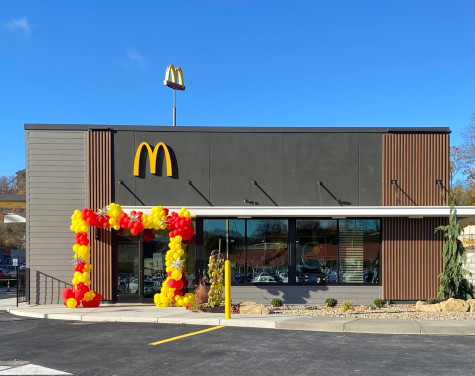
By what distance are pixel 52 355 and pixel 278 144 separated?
37.5 ft

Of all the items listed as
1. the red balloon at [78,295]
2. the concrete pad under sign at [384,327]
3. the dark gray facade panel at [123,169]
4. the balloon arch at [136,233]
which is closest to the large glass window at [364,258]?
the balloon arch at [136,233]

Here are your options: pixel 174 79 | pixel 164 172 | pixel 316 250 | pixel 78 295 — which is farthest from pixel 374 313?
pixel 174 79

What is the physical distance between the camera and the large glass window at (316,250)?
18656 millimetres

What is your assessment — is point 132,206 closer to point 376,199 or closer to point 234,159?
point 234,159

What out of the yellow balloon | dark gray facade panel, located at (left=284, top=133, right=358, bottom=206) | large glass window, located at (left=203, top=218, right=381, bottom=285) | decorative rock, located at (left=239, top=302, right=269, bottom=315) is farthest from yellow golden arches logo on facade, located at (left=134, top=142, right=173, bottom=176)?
decorative rock, located at (left=239, top=302, right=269, bottom=315)

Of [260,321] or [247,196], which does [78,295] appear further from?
[260,321]

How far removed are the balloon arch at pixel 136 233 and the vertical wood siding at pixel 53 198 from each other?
123 centimetres

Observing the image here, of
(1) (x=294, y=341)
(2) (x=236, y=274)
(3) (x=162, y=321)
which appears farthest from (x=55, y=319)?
(1) (x=294, y=341)

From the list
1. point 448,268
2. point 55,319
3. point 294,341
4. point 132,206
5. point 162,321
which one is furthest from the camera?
point 132,206

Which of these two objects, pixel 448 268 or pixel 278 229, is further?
pixel 278 229

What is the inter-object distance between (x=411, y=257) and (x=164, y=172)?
30.7ft

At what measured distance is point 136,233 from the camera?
56.8ft

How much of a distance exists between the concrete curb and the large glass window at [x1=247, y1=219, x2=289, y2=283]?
3.39 metres

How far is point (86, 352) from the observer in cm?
990
